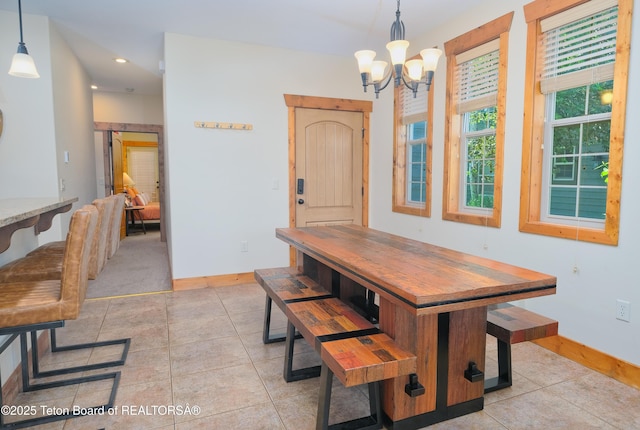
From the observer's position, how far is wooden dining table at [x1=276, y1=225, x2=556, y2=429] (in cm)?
154

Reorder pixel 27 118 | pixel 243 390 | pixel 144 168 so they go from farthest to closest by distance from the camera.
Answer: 1. pixel 144 168
2. pixel 27 118
3. pixel 243 390

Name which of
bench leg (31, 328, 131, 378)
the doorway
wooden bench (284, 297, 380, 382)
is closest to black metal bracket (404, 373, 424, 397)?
wooden bench (284, 297, 380, 382)

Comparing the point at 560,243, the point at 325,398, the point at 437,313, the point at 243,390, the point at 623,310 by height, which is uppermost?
the point at 560,243

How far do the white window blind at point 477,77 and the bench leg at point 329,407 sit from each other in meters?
2.60

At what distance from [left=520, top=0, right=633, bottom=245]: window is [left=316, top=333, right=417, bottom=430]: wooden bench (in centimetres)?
172

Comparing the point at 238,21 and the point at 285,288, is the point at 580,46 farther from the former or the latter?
the point at 238,21

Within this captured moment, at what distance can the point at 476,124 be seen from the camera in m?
3.55

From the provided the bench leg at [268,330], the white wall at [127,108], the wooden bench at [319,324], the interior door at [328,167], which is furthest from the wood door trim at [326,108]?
the white wall at [127,108]

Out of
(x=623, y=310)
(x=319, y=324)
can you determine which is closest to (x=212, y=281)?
(x=319, y=324)

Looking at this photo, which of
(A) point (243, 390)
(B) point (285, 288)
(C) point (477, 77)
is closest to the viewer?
(A) point (243, 390)

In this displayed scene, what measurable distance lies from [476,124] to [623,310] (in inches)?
75.3

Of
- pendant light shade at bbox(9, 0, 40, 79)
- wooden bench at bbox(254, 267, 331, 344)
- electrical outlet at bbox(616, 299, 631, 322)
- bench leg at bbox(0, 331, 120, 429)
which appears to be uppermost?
pendant light shade at bbox(9, 0, 40, 79)

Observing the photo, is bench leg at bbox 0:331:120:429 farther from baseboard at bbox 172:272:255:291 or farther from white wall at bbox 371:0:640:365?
white wall at bbox 371:0:640:365

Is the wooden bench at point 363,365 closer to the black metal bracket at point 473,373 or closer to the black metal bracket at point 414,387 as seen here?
the black metal bracket at point 414,387
